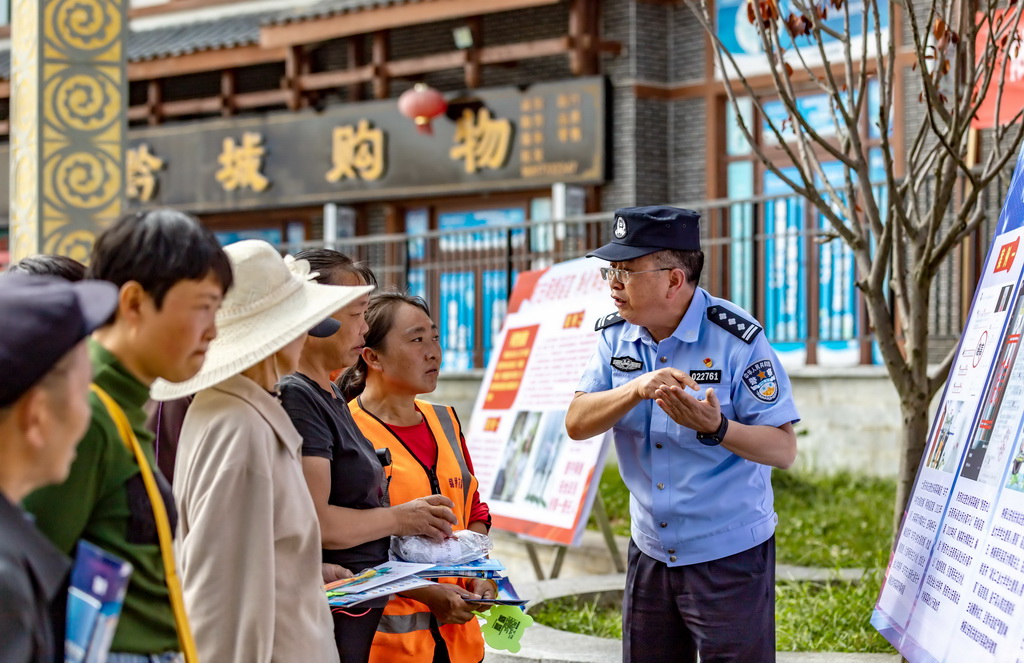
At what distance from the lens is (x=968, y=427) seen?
3.19m

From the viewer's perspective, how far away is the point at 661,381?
300 cm

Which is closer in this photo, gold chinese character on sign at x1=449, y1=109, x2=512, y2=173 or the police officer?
the police officer

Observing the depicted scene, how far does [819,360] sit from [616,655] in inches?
268

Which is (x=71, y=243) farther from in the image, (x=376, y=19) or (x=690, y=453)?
(x=376, y=19)

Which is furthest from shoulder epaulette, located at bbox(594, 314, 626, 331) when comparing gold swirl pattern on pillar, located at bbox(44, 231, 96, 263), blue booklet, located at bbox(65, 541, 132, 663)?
gold swirl pattern on pillar, located at bbox(44, 231, 96, 263)

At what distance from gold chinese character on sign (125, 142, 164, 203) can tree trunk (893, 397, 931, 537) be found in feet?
42.9

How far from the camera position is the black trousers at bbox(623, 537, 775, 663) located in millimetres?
3170

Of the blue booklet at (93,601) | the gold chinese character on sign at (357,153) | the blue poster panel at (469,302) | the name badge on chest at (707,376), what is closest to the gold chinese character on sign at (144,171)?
the gold chinese character on sign at (357,153)

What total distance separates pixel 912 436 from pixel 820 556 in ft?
7.66

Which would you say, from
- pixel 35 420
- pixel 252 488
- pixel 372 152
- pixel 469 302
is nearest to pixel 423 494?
pixel 252 488

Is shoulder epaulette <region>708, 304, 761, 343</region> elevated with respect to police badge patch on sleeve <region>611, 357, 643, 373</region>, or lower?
elevated

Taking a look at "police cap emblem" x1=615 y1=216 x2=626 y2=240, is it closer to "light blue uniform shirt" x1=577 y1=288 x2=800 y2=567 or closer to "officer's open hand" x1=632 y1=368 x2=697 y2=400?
"light blue uniform shirt" x1=577 y1=288 x2=800 y2=567

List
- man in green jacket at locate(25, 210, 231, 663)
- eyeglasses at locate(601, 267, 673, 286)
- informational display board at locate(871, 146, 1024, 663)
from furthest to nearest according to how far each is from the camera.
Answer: eyeglasses at locate(601, 267, 673, 286) < informational display board at locate(871, 146, 1024, 663) < man in green jacket at locate(25, 210, 231, 663)

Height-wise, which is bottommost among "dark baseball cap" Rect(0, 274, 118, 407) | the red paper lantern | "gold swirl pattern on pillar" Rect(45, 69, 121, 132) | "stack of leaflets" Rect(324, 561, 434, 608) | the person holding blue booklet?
"stack of leaflets" Rect(324, 561, 434, 608)
